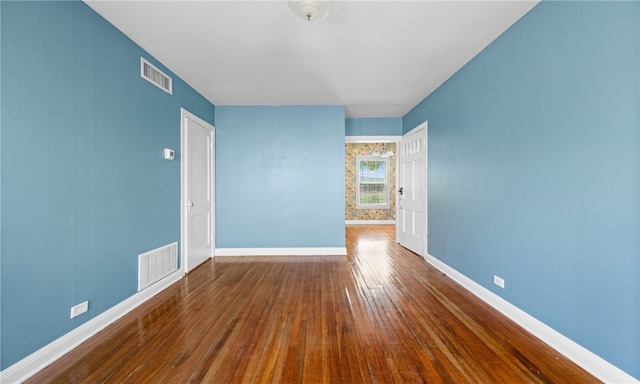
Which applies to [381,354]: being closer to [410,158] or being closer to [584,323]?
[584,323]

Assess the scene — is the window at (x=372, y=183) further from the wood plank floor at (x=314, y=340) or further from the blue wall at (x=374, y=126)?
the wood plank floor at (x=314, y=340)

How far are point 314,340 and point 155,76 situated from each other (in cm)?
332

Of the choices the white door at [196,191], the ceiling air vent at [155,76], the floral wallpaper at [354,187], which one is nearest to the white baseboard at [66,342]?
the white door at [196,191]

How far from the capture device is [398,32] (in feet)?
8.07

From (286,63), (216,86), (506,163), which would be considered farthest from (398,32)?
(216,86)

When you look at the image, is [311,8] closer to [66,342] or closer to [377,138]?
[66,342]

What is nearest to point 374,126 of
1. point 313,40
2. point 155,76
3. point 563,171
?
point 313,40

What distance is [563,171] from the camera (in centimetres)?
191

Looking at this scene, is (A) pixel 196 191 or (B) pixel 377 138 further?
(B) pixel 377 138

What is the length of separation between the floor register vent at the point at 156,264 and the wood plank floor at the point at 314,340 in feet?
0.71

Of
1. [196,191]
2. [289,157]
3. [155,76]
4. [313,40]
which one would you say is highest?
[313,40]

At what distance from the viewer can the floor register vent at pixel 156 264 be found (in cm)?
275

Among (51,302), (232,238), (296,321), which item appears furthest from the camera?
(232,238)

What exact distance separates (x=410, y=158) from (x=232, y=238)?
12.1ft
